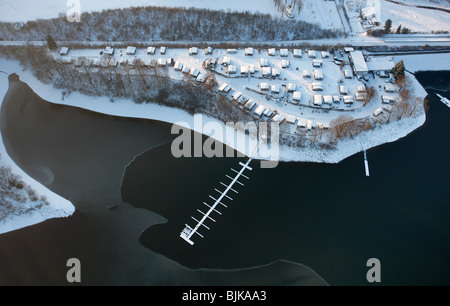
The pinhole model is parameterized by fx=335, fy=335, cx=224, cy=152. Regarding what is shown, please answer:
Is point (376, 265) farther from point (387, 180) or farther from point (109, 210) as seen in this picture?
point (109, 210)

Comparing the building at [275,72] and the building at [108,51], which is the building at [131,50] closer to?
the building at [108,51]

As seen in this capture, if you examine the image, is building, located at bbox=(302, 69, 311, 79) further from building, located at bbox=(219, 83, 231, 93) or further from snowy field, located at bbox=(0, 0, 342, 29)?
snowy field, located at bbox=(0, 0, 342, 29)

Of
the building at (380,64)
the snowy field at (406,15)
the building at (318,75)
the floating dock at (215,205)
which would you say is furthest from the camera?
the snowy field at (406,15)

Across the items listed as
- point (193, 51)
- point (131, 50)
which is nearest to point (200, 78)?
point (193, 51)

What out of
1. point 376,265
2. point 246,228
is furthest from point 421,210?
point 246,228

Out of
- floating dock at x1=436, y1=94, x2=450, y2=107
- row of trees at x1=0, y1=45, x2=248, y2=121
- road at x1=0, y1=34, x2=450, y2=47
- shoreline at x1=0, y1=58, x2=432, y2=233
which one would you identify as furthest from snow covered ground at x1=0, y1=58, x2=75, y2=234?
floating dock at x1=436, y1=94, x2=450, y2=107

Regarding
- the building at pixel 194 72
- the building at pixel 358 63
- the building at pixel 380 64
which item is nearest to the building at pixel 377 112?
the building at pixel 358 63
